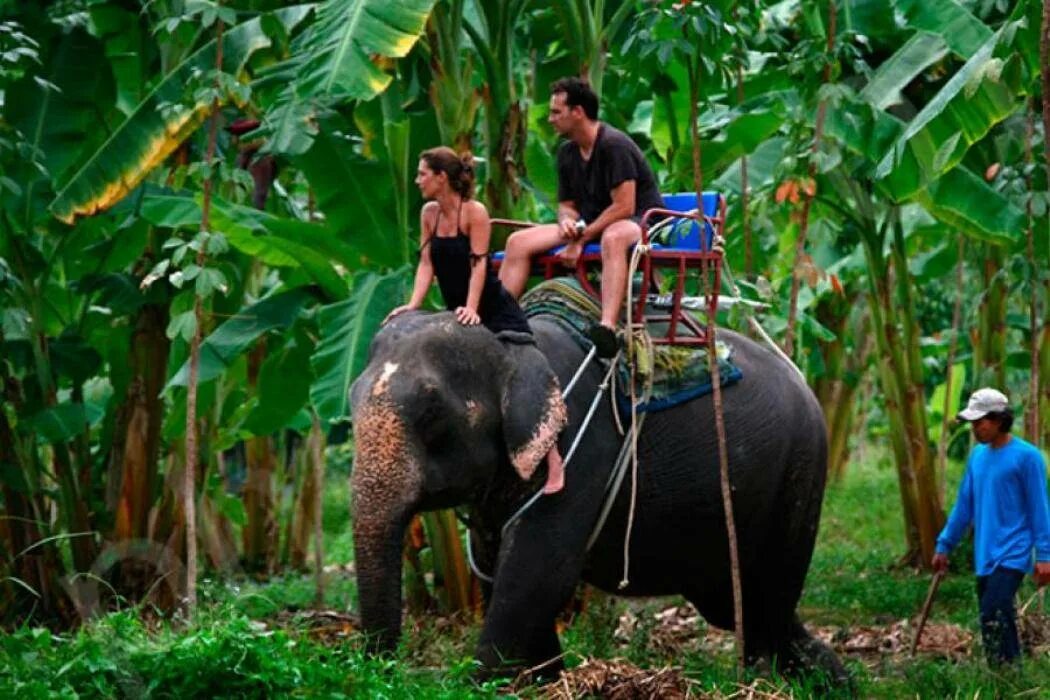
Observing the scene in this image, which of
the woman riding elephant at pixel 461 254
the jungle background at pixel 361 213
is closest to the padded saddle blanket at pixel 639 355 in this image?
the jungle background at pixel 361 213

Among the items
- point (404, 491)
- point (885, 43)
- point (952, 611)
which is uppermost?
point (885, 43)

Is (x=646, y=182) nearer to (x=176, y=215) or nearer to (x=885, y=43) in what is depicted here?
(x=176, y=215)

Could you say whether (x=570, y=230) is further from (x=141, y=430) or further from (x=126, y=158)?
(x=141, y=430)

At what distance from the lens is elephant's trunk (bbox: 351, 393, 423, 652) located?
22.6ft

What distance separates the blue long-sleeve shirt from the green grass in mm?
494

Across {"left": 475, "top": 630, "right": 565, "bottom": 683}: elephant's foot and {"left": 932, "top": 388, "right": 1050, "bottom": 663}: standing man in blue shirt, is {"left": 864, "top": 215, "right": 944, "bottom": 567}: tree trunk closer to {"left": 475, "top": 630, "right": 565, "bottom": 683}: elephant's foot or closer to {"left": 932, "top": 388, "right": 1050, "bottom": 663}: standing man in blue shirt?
{"left": 932, "top": 388, "right": 1050, "bottom": 663}: standing man in blue shirt

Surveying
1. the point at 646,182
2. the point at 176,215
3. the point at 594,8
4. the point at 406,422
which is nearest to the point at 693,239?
the point at 646,182

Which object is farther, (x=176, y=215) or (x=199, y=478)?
(x=199, y=478)

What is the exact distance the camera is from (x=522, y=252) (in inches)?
316

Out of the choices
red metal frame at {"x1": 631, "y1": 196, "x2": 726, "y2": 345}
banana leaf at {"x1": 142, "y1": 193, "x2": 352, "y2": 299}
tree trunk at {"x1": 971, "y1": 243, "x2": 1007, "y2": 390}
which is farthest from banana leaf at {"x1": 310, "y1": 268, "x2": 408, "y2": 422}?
tree trunk at {"x1": 971, "y1": 243, "x2": 1007, "y2": 390}

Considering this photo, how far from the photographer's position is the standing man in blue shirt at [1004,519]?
27.2 feet

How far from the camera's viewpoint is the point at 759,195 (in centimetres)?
1048

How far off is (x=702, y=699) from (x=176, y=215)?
4590mm

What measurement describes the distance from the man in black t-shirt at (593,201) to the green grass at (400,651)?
62.8 inches
